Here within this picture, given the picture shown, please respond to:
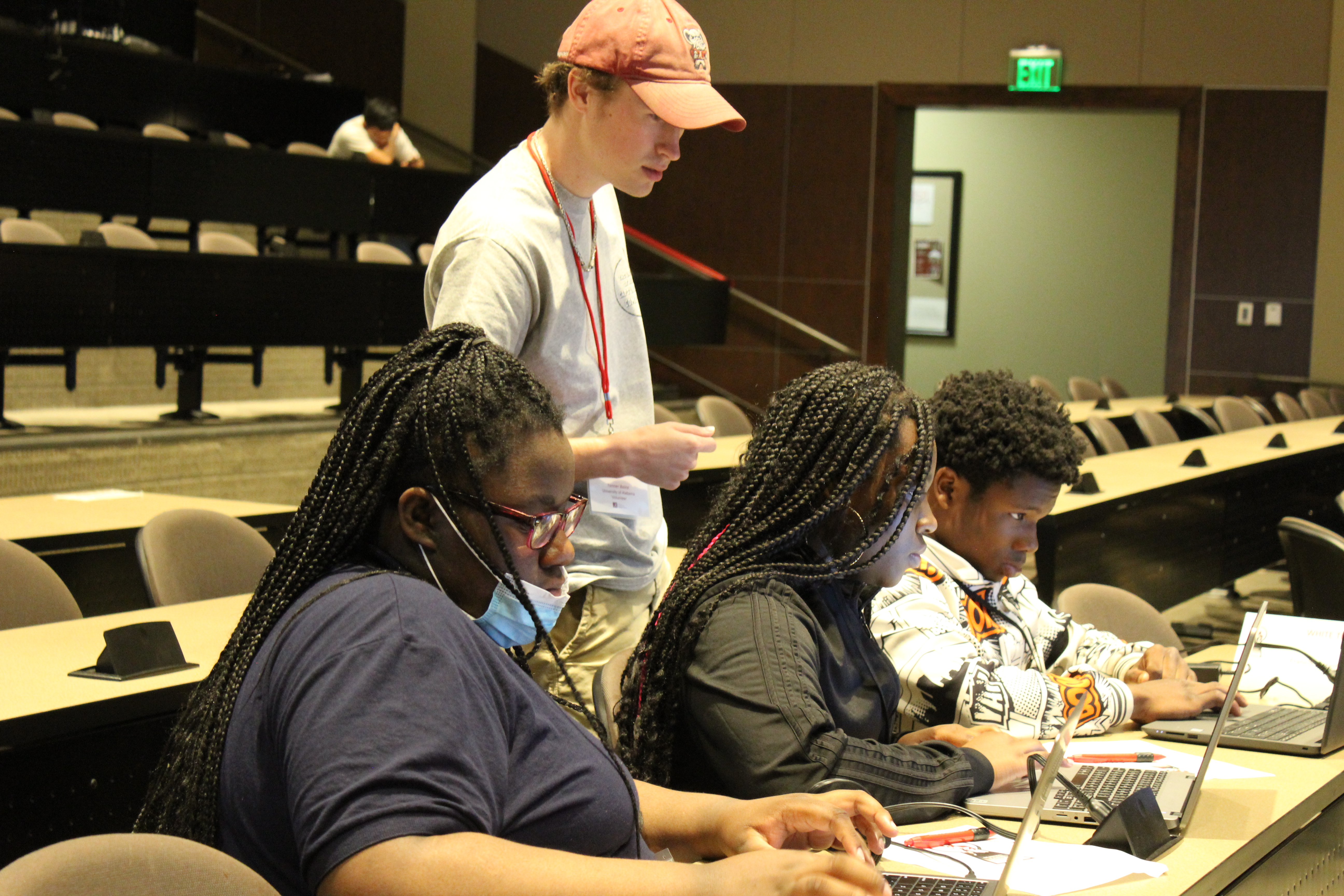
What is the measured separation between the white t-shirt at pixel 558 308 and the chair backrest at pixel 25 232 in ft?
13.6

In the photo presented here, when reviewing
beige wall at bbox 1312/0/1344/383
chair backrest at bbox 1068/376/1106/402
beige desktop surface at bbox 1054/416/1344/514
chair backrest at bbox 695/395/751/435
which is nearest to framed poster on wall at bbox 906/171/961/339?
chair backrest at bbox 1068/376/1106/402

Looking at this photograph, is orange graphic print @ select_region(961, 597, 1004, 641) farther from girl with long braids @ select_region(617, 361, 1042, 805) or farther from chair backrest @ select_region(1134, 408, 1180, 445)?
chair backrest @ select_region(1134, 408, 1180, 445)

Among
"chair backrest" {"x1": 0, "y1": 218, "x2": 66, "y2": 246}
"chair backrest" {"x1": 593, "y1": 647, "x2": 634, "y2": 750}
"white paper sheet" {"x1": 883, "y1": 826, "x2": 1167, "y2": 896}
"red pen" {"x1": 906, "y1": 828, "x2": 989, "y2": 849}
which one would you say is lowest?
"red pen" {"x1": 906, "y1": 828, "x2": 989, "y2": 849}

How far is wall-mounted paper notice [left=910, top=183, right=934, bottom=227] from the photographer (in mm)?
11641

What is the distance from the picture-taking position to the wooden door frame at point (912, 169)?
965 cm

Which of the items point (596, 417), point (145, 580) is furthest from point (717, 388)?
point (596, 417)

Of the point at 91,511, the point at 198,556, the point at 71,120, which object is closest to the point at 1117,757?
the point at 198,556

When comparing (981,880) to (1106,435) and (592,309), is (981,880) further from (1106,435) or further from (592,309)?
(1106,435)

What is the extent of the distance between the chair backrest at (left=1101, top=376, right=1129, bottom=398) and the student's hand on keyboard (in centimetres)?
700

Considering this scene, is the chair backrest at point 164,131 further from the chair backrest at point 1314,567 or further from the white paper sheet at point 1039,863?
the white paper sheet at point 1039,863

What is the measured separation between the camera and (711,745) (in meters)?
1.59

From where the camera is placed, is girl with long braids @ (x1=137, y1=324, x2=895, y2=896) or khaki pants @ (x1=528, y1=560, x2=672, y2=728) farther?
khaki pants @ (x1=528, y1=560, x2=672, y2=728)

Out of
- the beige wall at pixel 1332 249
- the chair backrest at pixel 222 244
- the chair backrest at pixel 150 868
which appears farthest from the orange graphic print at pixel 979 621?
the beige wall at pixel 1332 249

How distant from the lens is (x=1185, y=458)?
5.38 meters
